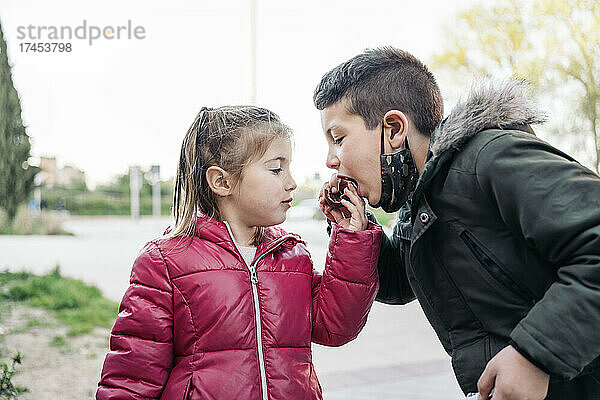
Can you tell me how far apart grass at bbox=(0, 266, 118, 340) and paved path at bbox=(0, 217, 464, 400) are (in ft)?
0.93

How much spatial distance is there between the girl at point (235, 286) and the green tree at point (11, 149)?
397 centimetres

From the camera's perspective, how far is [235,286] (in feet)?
5.24

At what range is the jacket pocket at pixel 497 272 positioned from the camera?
132 cm

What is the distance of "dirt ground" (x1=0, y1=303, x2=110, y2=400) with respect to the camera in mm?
3846

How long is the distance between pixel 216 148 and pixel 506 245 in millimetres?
786

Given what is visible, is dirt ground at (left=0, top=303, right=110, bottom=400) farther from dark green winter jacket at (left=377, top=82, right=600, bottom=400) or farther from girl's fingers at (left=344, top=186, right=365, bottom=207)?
dark green winter jacket at (left=377, top=82, right=600, bottom=400)

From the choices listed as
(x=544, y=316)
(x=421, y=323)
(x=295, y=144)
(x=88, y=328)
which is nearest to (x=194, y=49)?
(x=88, y=328)

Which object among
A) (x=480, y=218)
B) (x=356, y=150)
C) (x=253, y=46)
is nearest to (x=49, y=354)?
(x=253, y=46)

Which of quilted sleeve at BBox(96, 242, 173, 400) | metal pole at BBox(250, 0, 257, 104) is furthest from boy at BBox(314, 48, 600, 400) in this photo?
metal pole at BBox(250, 0, 257, 104)

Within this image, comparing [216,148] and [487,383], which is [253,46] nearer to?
[216,148]

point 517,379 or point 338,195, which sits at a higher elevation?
point 338,195

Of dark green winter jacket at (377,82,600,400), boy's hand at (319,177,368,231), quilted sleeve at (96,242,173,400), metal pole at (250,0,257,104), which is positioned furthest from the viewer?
metal pole at (250,0,257,104)

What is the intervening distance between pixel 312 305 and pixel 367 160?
15.5 inches

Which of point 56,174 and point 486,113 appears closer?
point 486,113
